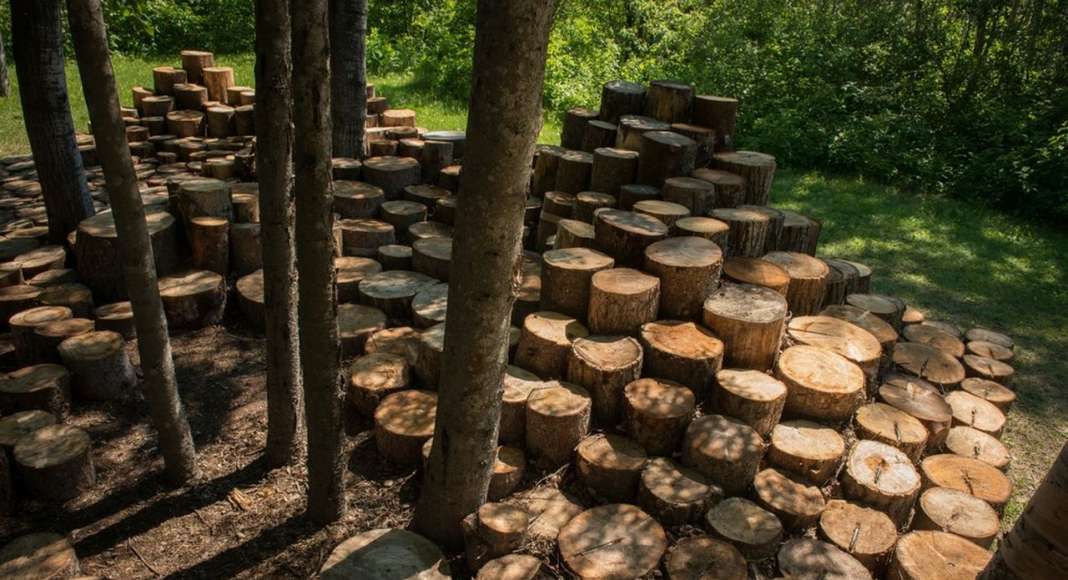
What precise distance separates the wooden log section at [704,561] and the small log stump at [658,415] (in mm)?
638

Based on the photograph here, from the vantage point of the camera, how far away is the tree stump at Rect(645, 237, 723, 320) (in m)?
4.37

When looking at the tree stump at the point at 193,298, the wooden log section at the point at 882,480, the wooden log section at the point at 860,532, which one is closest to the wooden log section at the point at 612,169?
the wooden log section at the point at 882,480

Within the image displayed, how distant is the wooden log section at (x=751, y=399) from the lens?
158 inches

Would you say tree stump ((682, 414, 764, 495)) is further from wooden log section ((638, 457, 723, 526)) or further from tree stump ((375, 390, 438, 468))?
tree stump ((375, 390, 438, 468))

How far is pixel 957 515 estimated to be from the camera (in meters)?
3.79

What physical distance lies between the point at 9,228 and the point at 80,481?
3799mm

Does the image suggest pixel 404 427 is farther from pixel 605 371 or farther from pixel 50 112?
pixel 50 112

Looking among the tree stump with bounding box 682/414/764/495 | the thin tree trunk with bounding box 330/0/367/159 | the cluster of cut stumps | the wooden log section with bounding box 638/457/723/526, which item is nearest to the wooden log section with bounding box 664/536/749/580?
the cluster of cut stumps

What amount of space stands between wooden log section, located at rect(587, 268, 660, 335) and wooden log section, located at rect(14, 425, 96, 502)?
9.75 feet

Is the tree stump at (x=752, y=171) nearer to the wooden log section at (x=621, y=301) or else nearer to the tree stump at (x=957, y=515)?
the wooden log section at (x=621, y=301)

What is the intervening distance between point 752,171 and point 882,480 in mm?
2573

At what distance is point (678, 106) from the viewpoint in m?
5.95

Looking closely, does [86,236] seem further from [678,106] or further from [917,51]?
[917,51]

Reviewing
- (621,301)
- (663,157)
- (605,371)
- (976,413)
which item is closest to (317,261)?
(605,371)
